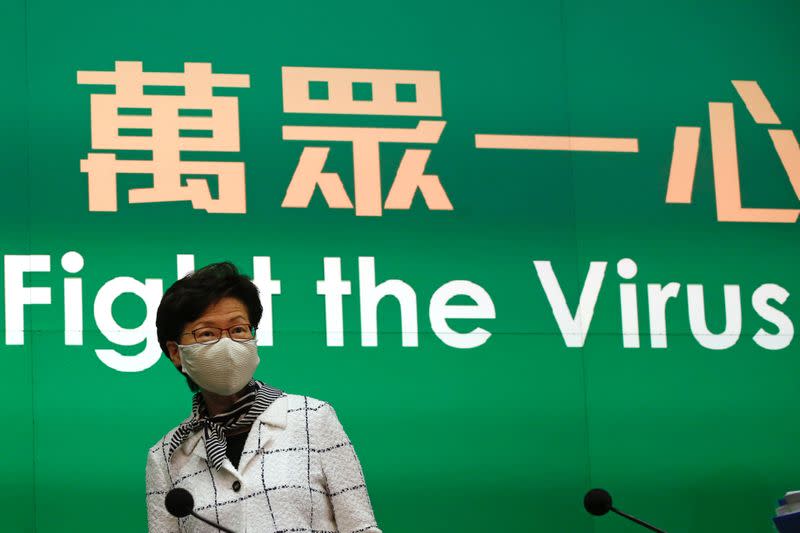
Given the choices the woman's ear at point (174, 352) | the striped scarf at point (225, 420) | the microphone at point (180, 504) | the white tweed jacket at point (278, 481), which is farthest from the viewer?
the woman's ear at point (174, 352)

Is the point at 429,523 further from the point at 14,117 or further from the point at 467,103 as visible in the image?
the point at 14,117

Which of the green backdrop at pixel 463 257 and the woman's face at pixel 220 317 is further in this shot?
the green backdrop at pixel 463 257

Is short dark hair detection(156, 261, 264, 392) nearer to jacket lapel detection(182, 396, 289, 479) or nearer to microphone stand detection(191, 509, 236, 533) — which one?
jacket lapel detection(182, 396, 289, 479)

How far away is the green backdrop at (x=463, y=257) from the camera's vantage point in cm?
492

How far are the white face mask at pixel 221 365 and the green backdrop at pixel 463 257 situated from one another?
155 cm

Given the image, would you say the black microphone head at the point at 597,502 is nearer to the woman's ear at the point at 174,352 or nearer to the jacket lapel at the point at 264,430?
the jacket lapel at the point at 264,430

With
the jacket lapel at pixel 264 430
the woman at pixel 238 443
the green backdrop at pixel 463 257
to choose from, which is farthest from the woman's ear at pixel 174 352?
the green backdrop at pixel 463 257

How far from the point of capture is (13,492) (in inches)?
188

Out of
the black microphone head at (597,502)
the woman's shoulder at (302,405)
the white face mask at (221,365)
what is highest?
the white face mask at (221,365)

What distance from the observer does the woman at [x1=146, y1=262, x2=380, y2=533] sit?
10.6ft

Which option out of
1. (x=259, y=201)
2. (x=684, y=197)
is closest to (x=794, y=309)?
(x=684, y=197)

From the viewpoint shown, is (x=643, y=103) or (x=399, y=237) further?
(x=643, y=103)

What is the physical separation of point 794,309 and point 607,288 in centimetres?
69

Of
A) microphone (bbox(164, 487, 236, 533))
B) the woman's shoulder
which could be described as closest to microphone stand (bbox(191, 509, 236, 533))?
microphone (bbox(164, 487, 236, 533))
